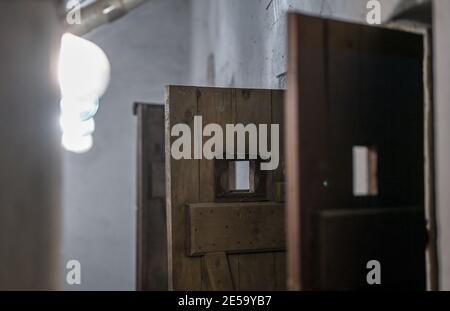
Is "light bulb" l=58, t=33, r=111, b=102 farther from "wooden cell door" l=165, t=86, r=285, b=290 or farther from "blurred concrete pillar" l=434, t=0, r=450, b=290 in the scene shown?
"blurred concrete pillar" l=434, t=0, r=450, b=290

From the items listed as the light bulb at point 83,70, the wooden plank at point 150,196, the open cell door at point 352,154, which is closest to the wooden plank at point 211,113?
the open cell door at point 352,154

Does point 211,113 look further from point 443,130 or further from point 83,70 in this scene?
point 83,70

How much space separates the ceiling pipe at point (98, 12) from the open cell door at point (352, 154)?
9.67ft

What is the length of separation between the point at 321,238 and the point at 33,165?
58 cm

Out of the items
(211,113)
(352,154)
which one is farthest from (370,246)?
(211,113)

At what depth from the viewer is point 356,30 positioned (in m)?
0.99

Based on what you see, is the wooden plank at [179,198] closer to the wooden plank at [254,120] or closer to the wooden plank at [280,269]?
the wooden plank at [254,120]

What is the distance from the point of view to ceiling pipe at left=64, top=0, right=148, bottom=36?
12.1 feet

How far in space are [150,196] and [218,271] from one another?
68.4 inches

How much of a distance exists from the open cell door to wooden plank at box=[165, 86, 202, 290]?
0.66 m

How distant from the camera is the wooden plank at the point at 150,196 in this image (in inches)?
127
